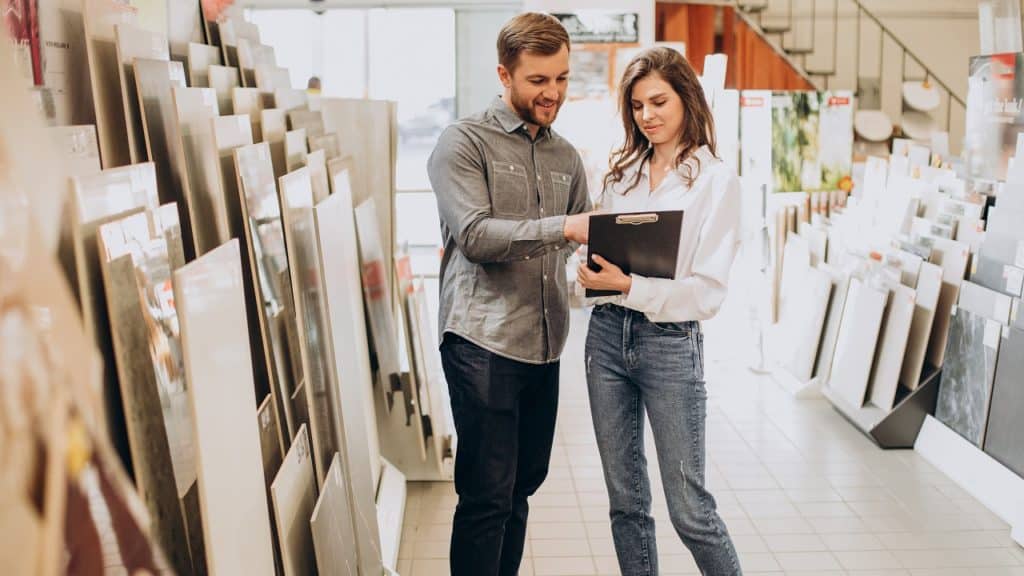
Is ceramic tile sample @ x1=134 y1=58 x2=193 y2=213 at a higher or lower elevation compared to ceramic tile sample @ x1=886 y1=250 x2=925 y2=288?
higher

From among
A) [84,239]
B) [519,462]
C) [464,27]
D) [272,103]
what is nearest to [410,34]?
[464,27]

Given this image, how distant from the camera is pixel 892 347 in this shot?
444 cm

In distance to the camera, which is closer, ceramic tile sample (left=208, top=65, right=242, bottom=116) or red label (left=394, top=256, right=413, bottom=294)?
ceramic tile sample (left=208, top=65, right=242, bottom=116)

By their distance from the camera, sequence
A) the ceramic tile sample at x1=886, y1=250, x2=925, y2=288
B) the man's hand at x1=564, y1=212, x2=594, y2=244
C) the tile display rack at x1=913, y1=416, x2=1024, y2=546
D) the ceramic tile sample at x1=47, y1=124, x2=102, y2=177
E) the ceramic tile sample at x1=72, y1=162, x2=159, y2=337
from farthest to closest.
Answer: the ceramic tile sample at x1=886, y1=250, x2=925, y2=288 < the tile display rack at x1=913, y1=416, x2=1024, y2=546 < the man's hand at x1=564, y1=212, x2=594, y2=244 < the ceramic tile sample at x1=47, y1=124, x2=102, y2=177 < the ceramic tile sample at x1=72, y1=162, x2=159, y2=337

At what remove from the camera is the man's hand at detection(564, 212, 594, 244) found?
→ 7.24 ft

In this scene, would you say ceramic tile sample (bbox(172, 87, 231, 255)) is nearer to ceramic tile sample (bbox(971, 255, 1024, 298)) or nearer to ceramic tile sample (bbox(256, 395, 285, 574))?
ceramic tile sample (bbox(256, 395, 285, 574))

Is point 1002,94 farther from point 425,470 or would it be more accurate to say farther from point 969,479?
point 425,470

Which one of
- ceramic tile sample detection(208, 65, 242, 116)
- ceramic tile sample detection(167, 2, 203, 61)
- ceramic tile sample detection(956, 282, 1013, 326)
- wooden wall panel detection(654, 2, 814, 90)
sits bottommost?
ceramic tile sample detection(956, 282, 1013, 326)

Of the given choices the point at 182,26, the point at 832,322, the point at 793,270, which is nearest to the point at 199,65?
the point at 182,26

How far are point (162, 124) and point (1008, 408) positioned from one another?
3.43 meters

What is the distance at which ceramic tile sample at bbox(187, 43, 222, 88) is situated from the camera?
241 cm

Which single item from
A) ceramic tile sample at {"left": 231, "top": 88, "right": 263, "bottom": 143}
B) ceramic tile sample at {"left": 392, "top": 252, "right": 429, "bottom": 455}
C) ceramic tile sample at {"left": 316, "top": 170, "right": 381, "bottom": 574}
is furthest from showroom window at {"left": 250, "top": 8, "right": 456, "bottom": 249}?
ceramic tile sample at {"left": 231, "top": 88, "right": 263, "bottom": 143}

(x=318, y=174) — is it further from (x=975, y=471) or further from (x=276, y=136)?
(x=975, y=471)

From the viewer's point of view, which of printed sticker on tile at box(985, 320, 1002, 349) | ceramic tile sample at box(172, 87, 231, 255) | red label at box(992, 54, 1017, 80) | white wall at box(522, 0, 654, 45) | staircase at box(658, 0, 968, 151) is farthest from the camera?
staircase at box(658, 0, 968, 151)
